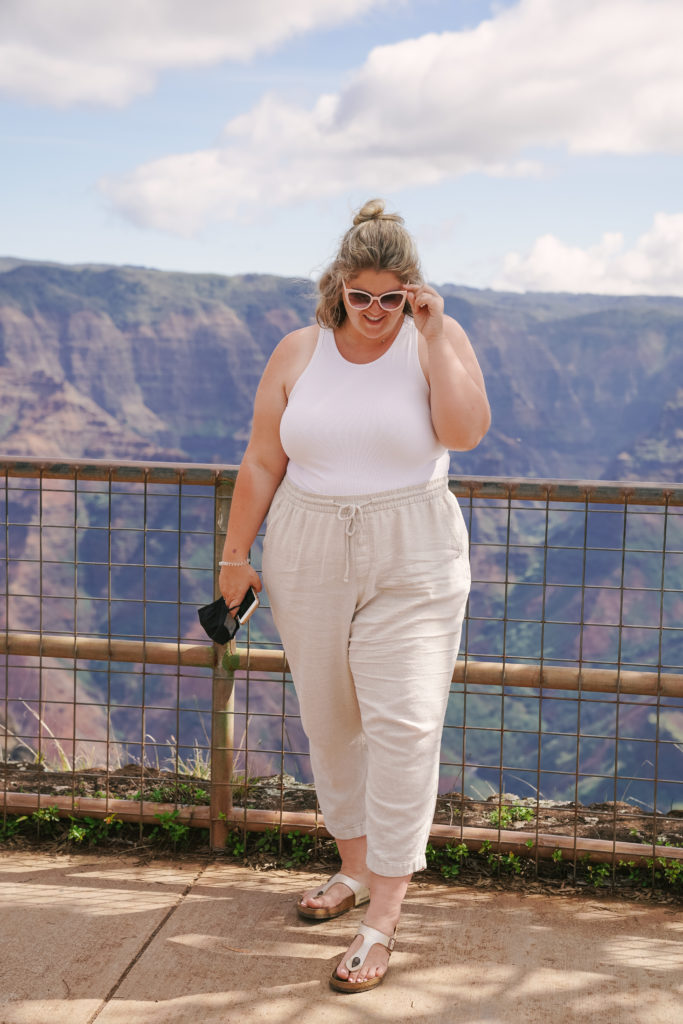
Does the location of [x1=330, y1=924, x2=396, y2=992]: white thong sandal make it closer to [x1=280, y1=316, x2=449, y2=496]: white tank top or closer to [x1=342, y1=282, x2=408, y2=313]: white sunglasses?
[x1=280, y1=316, x2=449, y2=496]: white tank top

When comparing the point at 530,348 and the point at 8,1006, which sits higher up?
the point at 530,348

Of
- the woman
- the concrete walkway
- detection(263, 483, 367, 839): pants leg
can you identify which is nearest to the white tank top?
the woman

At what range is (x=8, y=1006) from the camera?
210 cm

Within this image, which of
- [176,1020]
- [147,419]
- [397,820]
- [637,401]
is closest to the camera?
[176,1020]

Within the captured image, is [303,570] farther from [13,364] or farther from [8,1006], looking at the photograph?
[13,364]

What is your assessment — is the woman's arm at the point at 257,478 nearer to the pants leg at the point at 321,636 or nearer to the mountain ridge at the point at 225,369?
the pants leg at the point at 321,636

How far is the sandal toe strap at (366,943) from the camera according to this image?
219 centimetres

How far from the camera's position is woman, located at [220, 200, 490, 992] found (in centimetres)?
214

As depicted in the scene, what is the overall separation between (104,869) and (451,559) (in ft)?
4.79

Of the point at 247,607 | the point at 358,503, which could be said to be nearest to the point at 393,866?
the point at 247,607

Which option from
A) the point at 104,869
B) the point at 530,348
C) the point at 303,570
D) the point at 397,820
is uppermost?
the point at 530,348

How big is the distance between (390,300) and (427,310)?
8 cm

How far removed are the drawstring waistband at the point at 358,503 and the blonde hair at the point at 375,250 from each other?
0.46m

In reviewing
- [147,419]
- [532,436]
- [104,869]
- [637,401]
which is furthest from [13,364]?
[104,869]
